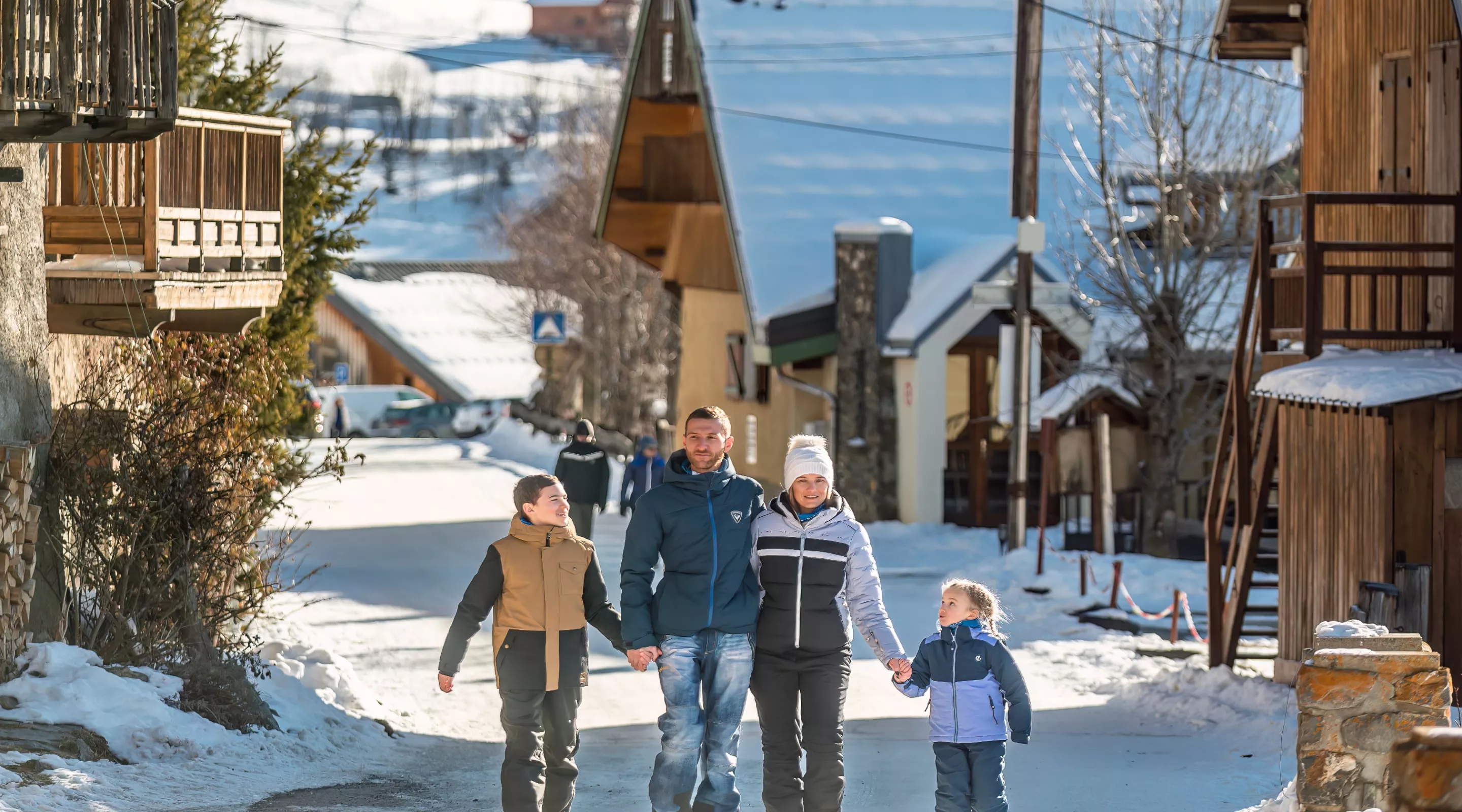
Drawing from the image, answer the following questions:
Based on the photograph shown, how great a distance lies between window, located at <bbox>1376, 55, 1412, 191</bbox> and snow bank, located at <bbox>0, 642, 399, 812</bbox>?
27.6ft

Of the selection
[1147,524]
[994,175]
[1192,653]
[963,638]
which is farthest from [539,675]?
→ [994,175]

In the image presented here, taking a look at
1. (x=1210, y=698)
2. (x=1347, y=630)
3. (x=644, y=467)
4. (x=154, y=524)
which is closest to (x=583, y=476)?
(x=644, y=467)

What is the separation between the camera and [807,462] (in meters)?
7.58

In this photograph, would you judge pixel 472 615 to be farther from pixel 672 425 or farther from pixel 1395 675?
pixel 672 425

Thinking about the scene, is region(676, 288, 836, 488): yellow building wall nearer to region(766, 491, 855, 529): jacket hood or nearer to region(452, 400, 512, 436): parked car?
region(766, 491, 855, 529): jacket hood

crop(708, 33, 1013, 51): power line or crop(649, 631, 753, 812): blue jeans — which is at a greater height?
crop(708, 33, 1013, 51): power line

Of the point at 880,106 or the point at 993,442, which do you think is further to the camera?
the point at 880,106

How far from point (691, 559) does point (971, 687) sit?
1252 millimetres

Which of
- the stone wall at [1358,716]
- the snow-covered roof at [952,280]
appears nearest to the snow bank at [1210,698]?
the stone wall at [1358,716]

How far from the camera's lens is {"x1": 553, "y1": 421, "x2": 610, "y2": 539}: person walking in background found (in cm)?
1847

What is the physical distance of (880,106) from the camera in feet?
102

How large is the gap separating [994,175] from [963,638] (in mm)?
23053

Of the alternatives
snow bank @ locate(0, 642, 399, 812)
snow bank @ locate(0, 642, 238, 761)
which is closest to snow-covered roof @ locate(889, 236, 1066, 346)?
snow bank @ locate(0, 642, 399, 812)

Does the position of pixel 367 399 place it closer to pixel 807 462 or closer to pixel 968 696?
pixel 807 462
